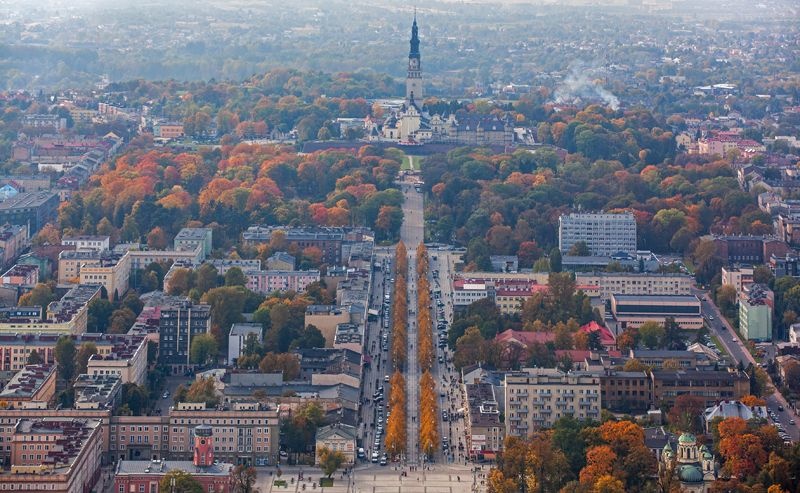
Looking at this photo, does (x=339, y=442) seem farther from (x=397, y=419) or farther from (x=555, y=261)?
(x=555, y=261)

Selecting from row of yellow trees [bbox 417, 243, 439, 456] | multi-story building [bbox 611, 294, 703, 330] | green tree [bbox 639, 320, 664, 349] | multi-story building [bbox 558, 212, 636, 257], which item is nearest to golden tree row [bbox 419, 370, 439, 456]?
row of yellow trees [bbox 417, 243, 439, 456]

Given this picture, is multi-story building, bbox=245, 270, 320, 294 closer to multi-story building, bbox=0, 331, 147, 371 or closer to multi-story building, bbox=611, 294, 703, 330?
multi-story building, bbox=611, 294, 703, 330

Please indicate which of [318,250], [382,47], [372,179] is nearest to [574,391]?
[318,250]

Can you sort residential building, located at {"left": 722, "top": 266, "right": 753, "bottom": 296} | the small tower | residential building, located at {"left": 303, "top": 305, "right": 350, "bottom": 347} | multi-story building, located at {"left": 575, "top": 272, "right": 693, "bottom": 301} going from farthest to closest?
residential building, located at {"left": 722, "top": 266, "right": 753, "bottom": 296}, multi-story building, located at {"left": 575, "top": 272, "right": 693, "bottom": 301}, residential building, located at {"left": 303, "top": 305, "right": 350, "bottom": 347}, the small tower

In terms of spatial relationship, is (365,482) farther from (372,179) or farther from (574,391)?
(372,179)

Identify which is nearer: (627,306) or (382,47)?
(627,306)
